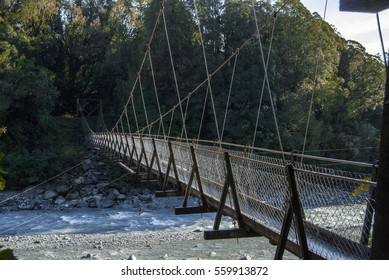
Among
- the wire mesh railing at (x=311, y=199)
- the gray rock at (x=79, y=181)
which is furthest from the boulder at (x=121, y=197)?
the wire mesh railing at (x=311, y=199)

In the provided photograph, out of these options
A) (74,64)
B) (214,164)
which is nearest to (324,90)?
(74,64)

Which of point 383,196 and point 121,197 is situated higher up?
point 383,196

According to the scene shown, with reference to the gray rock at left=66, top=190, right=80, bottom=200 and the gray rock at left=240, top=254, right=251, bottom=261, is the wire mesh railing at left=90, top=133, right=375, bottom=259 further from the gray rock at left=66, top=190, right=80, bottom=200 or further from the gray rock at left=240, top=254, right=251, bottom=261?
the gray rock at left=66, top=190, right=80, bottom=200

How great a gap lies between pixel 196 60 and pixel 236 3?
2348 mm

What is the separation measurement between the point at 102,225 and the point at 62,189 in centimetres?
424

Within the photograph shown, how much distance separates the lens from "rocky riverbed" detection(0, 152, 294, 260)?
7188 millimetres

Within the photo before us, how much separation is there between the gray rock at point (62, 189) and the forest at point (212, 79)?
3.02ft

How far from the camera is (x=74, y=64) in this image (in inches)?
792

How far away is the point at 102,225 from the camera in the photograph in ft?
32.1

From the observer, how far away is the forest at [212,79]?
1424 cm

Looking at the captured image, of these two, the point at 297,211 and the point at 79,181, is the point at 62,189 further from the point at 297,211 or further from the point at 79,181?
the point at 297,211

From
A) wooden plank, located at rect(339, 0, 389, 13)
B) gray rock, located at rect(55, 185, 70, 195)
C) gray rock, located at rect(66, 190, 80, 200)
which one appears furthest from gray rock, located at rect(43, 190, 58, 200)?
wooden plank, located at rect(339, 0, 389, 13)

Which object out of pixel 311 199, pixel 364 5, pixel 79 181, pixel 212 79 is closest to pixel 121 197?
pixel 79 181

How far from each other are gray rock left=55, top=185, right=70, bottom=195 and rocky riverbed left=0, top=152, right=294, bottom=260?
0.09 ft
